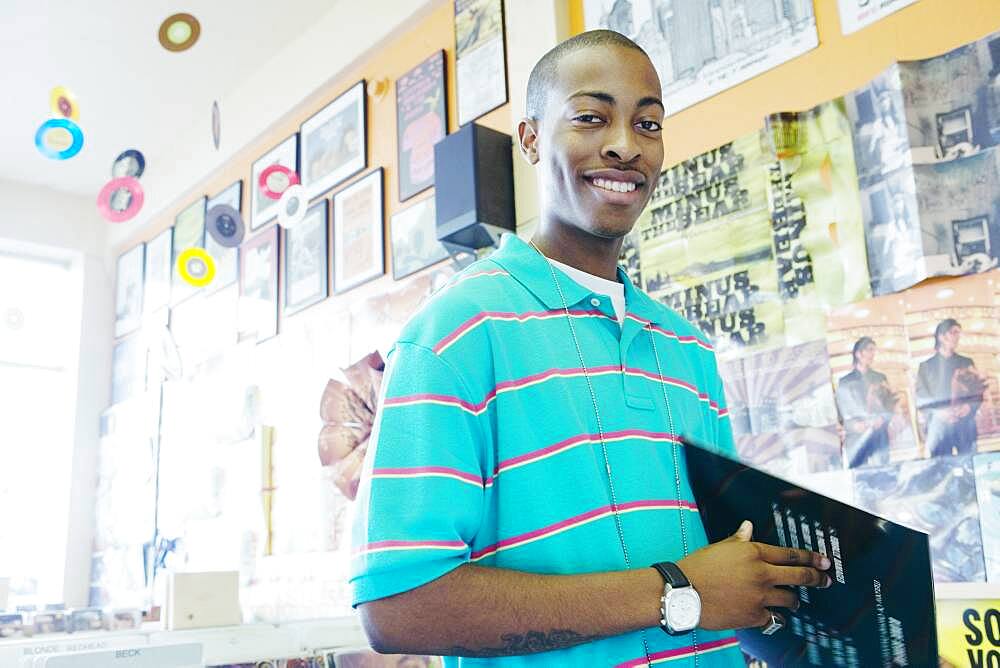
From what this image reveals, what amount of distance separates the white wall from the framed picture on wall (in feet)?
7.36

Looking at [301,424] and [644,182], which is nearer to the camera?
[644,182]

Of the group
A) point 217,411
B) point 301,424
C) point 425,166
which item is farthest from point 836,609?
point 217,411

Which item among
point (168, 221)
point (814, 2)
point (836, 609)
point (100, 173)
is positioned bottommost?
point (836, 609)

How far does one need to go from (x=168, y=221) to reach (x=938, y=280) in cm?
417

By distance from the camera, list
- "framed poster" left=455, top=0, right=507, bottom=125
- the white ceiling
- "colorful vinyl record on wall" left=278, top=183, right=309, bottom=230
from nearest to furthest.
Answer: "framed poster" left=455, top=0, right=507, bottom=125, "colorful vinyl record on wall" left=278, top=183, right=309, bottom=230, the white ceiling

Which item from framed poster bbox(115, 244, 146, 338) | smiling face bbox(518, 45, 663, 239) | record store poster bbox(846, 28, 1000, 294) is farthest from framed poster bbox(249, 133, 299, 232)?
smiling face bbox(518, 45, 663, 239)

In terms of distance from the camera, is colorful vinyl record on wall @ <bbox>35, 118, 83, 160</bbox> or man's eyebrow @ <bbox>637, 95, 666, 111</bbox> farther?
colorful vinyl record on wall @ <bbox>35, 118, 83, 160</bbox>

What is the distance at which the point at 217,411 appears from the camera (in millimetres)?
4098

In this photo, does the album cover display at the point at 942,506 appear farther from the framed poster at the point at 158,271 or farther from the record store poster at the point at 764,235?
the framed poster at the point at 158,271

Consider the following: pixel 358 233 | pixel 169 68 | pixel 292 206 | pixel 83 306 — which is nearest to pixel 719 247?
pixel 358 233

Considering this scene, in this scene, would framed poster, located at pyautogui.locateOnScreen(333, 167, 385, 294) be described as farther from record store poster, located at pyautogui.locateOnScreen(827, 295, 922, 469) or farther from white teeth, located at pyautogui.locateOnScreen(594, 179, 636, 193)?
white teeth, located at pyautogui.locateOnScreen(594, 179, 636, 193)

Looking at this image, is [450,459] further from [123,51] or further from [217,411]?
[123,51]

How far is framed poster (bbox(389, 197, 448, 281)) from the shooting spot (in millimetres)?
2994

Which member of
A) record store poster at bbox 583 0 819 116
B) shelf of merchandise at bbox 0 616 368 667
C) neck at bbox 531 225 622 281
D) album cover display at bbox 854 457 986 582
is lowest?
shelf of merchandise at bbox 0 616 368 667
